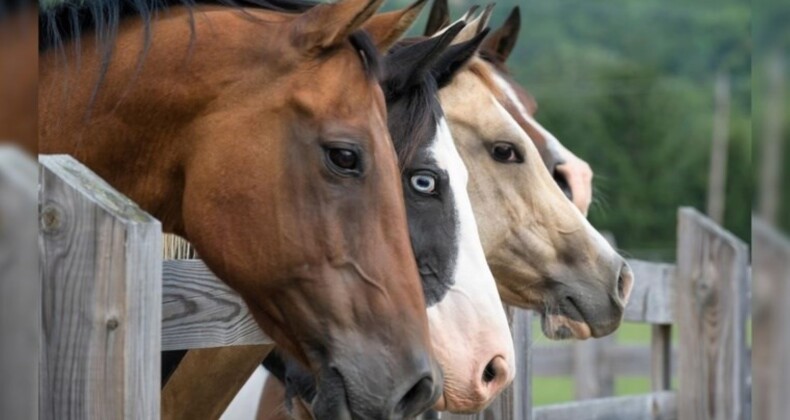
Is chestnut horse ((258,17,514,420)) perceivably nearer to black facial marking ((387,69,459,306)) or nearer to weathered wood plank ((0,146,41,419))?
black facial marking ((387,69,459,306))

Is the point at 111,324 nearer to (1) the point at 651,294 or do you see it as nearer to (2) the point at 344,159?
(2) the point at 344,159

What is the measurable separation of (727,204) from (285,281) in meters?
22.6

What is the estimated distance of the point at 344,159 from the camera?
210 centimetres

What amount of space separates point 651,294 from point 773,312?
3.48 metres

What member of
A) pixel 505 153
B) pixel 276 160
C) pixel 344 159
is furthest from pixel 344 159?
pixel 505 153

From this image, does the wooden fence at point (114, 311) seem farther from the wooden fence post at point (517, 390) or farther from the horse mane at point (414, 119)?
the horse mane at point (414, 119)

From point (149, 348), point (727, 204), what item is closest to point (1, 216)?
point (149, 348)

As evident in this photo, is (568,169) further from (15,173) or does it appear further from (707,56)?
(707,56)

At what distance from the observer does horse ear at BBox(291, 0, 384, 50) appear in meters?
2.16

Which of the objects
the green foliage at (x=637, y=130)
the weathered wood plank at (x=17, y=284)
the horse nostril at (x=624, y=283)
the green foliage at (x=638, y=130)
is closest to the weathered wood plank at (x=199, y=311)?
the weathered wood plank at (x=17, y=284)

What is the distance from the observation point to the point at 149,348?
153cm

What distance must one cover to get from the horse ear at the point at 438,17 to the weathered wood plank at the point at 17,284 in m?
2.91

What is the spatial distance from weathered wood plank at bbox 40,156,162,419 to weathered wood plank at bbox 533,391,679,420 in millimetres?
2173

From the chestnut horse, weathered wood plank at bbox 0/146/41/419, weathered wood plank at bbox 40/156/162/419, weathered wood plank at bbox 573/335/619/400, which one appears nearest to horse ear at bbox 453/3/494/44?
the chestnut horse
